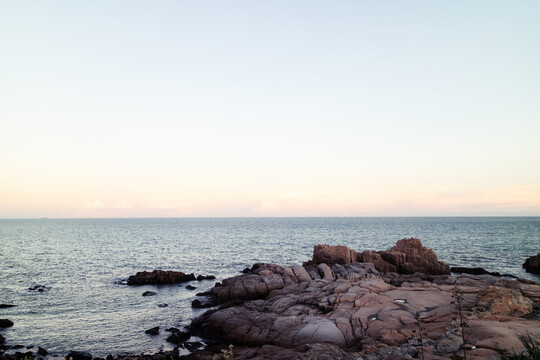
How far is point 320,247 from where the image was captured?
139 ft

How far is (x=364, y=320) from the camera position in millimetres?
19516

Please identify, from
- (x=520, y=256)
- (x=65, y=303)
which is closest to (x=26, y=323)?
(x=65, y=303)

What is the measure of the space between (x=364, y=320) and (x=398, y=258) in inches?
902

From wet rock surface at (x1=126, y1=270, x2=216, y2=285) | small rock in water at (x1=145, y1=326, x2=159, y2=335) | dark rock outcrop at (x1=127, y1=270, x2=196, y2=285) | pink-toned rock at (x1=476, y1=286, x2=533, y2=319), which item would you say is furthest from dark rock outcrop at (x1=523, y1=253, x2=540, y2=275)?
small rock in water at (x1=145, y1=326, x2=159, y2=335)

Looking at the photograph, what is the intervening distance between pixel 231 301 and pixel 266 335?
35.8 ft

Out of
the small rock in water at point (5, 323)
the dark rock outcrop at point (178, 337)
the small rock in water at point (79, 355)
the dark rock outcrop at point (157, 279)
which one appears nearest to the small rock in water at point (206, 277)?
the dark rock outcrop at point (157, 279)

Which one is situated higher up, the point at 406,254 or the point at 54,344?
the point at 406,254

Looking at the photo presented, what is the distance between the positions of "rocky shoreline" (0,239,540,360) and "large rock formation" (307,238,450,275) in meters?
7.81

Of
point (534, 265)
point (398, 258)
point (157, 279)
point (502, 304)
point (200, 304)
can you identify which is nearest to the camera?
point (502, 304)

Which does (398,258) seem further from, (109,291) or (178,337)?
(109,291)

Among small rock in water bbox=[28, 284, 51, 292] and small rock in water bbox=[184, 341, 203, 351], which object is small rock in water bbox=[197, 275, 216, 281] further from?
small rock in water bbox=[184, 341, 203, 351]

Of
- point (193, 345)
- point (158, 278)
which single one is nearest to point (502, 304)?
point (193, 345)

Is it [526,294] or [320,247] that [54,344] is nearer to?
[320,247]

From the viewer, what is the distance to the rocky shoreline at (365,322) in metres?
14.1
